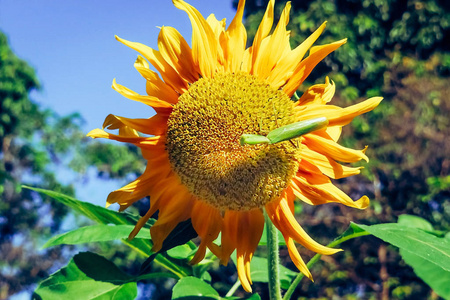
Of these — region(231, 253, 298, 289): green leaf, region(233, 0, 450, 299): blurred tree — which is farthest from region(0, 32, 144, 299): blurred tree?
region(231, 253, 298, 289): green leaf

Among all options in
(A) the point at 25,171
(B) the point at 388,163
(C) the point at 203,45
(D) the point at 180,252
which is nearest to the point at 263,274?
(D) the point at 180,252

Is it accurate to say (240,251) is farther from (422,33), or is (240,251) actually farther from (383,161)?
(422,33)

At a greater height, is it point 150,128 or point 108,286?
point 150,128

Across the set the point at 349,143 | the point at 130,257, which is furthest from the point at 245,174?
the point at 130,257

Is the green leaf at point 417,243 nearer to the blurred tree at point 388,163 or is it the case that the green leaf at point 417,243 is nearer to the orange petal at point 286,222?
the orange petal at point 286,222

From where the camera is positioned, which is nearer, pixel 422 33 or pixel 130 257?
pixel 422 33

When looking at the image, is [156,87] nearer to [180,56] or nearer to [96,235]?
[180,56]

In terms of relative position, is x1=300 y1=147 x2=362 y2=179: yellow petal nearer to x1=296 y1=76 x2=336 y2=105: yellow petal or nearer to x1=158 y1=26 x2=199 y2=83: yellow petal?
x1=296 y1=76 x2=336 y2=105: yellow petal
